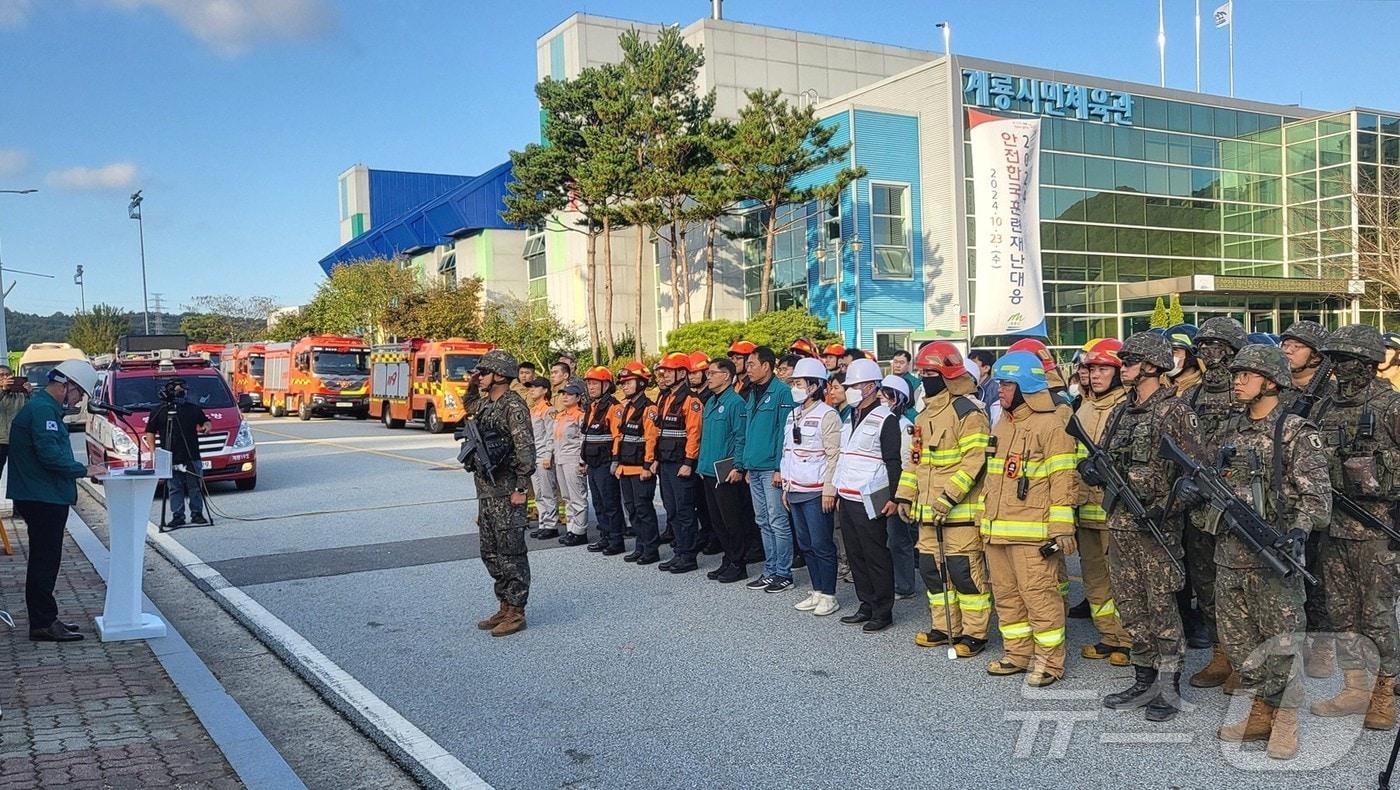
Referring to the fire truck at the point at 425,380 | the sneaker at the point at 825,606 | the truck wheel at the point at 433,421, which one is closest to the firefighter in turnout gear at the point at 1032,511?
the sneaker at the point at 825,606

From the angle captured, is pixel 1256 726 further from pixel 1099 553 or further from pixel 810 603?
pixel 810 603

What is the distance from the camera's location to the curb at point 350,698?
4.84m

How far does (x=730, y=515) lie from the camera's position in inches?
346

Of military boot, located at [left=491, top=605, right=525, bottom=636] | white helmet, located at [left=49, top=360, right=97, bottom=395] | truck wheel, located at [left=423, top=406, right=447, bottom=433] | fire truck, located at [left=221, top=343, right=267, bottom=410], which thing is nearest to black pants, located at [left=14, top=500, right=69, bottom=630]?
white helmet, located at [left=49, top=360, right=97, bottom=395]

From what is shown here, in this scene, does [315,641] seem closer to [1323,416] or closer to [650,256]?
[1323,416]

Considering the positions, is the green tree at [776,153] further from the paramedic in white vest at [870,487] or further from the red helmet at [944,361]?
the red helmet at [944,361]

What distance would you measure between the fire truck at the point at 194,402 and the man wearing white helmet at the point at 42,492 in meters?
7.98

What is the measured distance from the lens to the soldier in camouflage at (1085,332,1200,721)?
5184 mm

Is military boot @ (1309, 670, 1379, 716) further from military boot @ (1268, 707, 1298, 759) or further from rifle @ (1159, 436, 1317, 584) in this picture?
rifle @ (1159, 436, 1317, 584)

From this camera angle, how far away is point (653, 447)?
9.60 metres

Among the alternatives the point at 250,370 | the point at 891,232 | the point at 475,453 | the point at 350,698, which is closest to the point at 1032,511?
the point at 475,453

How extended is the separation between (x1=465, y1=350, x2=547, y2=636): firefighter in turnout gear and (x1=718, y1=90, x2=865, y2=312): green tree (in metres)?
23.8

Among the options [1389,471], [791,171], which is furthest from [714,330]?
[1389,471]

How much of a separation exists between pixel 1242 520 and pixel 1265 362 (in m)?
0.72
